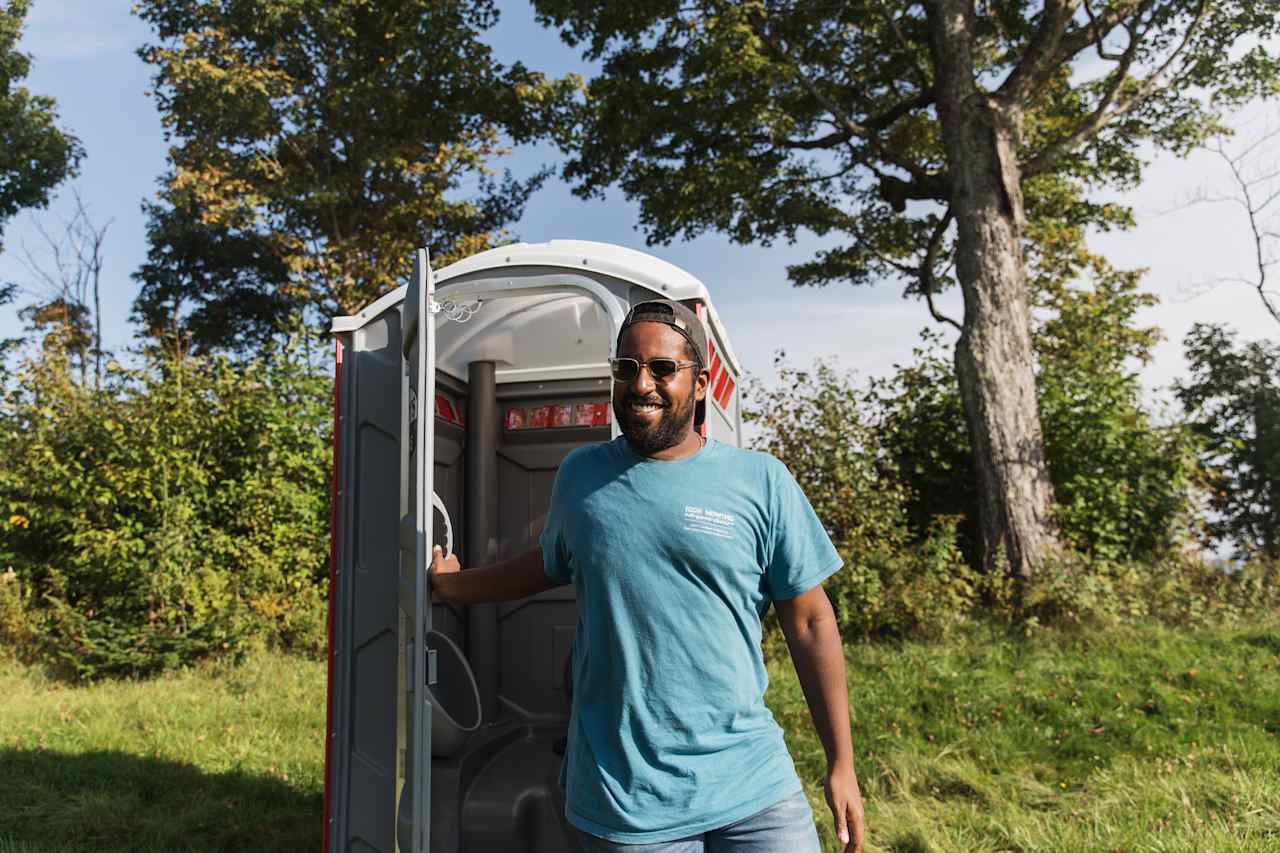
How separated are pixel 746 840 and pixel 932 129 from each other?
13315mm

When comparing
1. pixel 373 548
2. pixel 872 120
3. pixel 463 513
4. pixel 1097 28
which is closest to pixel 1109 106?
pixel 1097 28

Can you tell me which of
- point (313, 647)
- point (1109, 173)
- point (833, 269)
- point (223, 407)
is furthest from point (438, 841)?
point (1109, 173)

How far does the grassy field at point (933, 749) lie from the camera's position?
4.77m

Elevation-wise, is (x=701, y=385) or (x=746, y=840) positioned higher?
(x=701, y=385)

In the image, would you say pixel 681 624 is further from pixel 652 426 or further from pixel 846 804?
pixel 846 804

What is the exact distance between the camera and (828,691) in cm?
191

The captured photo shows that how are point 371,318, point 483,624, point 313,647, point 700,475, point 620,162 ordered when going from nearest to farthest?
point 700,475
point 371,318
point 483,624
point 313,647
point 620,162

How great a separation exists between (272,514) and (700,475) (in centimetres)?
804

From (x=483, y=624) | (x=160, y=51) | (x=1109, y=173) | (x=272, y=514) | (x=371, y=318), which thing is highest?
(x=160, y=51)

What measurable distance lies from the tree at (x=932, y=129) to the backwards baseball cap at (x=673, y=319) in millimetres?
7879

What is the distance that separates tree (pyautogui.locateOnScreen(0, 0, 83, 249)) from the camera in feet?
58.4

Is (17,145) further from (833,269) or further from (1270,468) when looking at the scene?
(1270,468)

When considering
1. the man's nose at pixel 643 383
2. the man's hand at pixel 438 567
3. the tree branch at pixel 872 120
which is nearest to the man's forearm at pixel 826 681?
the man's nose at pixel 643 383

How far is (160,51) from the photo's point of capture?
14.3 m
